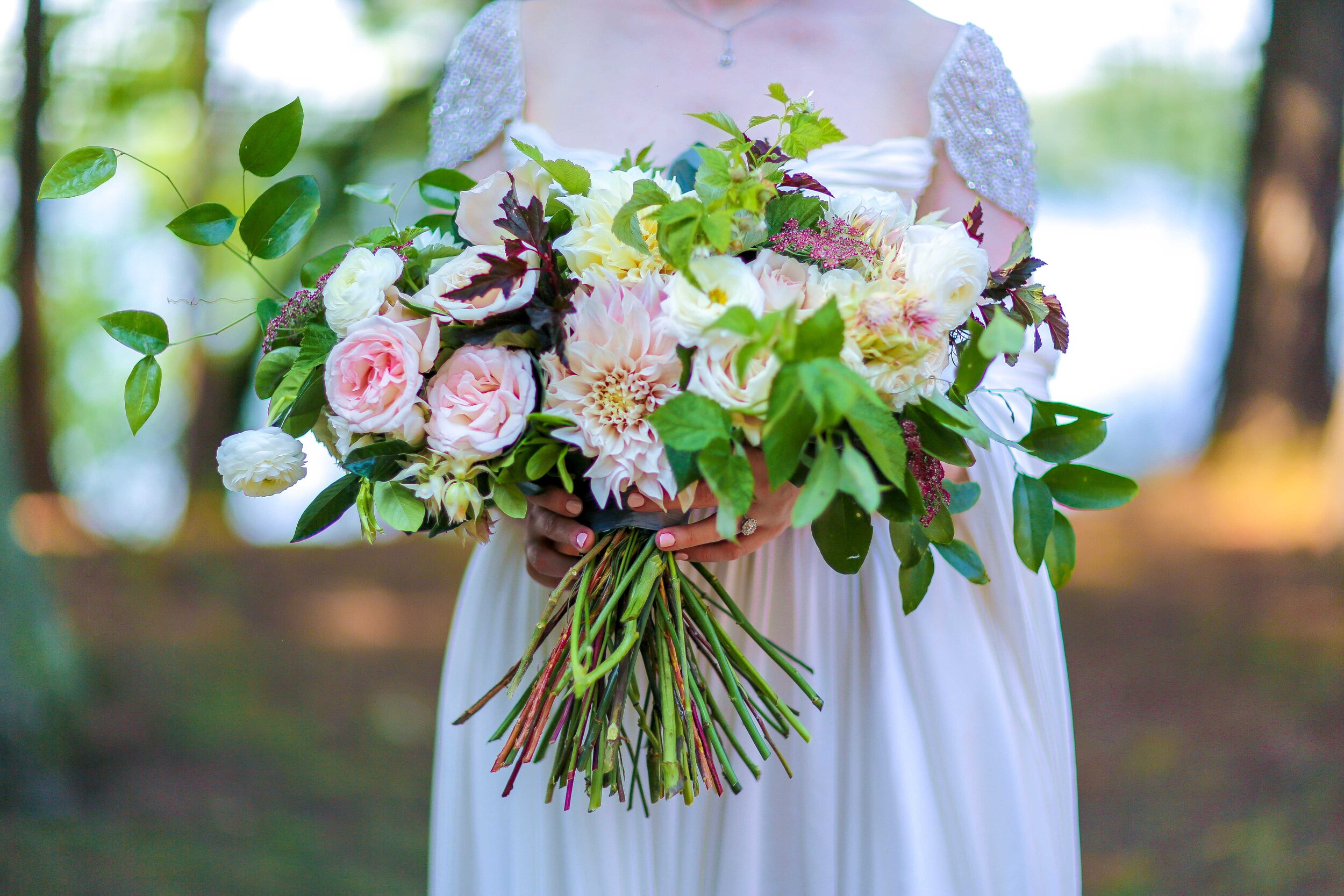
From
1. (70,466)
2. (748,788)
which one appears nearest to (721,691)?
(748,788)

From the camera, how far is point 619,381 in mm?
1123

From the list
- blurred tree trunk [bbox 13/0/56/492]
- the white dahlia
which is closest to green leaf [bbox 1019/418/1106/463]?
the white dahlia

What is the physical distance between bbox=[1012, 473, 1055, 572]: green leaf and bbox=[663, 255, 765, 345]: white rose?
1.32ft

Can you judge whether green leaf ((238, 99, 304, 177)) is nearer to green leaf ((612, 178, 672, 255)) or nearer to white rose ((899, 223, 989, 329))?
green leaf ((612, 178, 672, 255))

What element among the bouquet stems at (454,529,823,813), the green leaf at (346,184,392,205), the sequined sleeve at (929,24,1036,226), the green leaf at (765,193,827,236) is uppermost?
the sequined sleeve at (929,24,1036,226)

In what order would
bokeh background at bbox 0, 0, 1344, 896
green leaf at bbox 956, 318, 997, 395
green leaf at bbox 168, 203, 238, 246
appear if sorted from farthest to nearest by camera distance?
bokeh background at bbox 0, 0, 1344, 896 < green leaf at bbox 168, 203, 238, 246 < green leaf at bbox 956, 318, 997, 395

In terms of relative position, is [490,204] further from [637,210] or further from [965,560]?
[965,560]

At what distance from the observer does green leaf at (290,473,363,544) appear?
4.05 feet

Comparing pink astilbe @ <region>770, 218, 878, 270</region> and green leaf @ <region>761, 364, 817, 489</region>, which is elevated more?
pink astilbe @ <region>770, 218, 878, 270</region>

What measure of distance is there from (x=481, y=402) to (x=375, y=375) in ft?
0.39

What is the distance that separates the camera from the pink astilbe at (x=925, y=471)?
1148mm

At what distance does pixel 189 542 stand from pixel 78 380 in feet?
6.83

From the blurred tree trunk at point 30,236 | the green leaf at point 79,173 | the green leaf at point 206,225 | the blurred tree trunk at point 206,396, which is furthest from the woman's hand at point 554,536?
the blurred tree trunk at point 206,396

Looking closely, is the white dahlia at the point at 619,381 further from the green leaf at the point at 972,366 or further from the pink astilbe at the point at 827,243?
the green leaf at the point at 972,366
